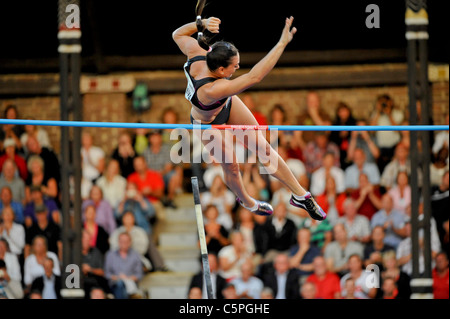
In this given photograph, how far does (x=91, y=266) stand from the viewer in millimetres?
11516

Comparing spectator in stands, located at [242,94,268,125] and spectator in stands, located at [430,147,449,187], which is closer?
spectator in stands, located at [430,147,449,187]

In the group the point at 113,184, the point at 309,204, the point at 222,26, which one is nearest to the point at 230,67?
the point at 309,204

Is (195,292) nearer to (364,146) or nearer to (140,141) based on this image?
(140,141)

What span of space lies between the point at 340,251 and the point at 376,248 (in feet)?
1.30

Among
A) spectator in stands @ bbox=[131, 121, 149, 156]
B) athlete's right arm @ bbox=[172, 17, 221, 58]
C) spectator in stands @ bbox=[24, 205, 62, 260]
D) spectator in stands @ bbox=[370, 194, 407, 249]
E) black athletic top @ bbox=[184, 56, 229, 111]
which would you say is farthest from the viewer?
spectator in stands @ bbox=[131, 121, 149, 156]

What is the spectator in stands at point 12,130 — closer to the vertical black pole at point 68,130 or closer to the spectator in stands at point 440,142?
Answer: the vertical black pole at point 68,130

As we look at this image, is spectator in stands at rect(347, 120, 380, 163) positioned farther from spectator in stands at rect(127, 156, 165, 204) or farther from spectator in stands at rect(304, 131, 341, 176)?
spectator in stands at rect(127, 156, 165, 204)

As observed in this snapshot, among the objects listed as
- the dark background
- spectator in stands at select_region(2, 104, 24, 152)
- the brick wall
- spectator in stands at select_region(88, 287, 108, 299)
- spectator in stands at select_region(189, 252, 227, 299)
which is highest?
the dark background

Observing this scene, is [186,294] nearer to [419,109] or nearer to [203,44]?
[419,109]

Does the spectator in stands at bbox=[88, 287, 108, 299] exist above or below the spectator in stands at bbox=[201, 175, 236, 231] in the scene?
below

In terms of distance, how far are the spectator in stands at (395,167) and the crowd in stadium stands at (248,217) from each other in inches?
0.5

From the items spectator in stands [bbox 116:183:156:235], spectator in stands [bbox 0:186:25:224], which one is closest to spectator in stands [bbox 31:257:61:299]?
spectator in stands [bbox 0:186:25:224]

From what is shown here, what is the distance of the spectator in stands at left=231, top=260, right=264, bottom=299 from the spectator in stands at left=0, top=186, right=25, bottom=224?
2.64 metres

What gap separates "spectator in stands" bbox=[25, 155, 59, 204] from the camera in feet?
39.8
